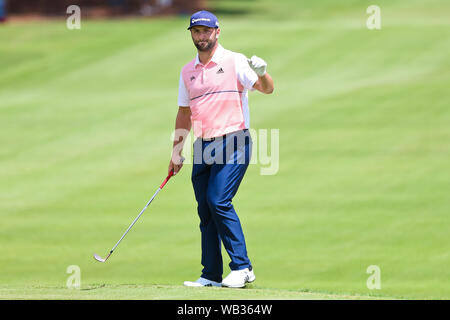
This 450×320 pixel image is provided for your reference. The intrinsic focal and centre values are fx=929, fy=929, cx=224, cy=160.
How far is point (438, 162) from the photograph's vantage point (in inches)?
661

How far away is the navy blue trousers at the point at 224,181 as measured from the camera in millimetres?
8547

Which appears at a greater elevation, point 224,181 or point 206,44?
point 206,44

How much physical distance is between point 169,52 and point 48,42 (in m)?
6.10

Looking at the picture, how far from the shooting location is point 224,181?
854cm

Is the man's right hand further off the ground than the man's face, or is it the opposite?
the man's face

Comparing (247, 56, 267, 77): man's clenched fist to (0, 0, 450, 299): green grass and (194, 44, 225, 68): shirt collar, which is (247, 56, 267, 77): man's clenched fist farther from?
(0, 0, 450, 299): green grass

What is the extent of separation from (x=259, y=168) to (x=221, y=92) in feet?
29.1

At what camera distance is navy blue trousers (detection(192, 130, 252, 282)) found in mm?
8547

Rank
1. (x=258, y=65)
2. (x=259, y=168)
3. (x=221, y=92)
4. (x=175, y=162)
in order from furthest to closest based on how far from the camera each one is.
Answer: (x=259, y=168), (x=175, y=162), (x=221, y=92), (x=258, y=65)

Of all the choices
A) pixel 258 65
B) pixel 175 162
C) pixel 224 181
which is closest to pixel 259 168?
pixel 175 162

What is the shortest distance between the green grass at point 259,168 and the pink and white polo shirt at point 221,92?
5.01 feet

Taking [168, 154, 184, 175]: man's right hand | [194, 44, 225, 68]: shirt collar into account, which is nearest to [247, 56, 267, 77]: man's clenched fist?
[194, 44, 225, 68]: shirt collar

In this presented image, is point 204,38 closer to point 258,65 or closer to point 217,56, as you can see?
point 217,56
